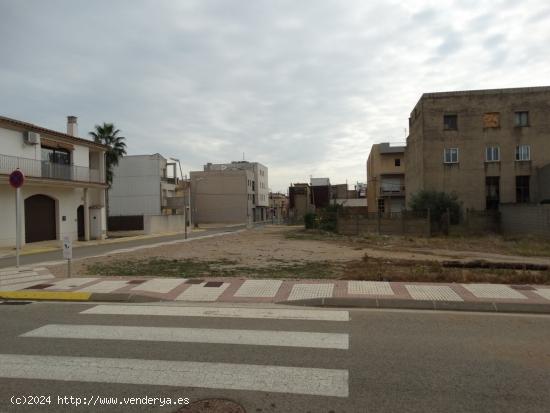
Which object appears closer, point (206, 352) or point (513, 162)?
point (206, 352)

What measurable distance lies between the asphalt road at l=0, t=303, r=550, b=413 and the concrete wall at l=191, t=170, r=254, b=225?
3188 inches

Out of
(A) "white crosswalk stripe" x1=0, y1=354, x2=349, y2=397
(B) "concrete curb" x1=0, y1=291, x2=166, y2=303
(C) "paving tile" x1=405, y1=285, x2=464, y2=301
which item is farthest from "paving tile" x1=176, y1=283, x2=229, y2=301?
(C) "paving tile" x1=405, y1=285, x2=464, y2=301

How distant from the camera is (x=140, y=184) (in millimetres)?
68812

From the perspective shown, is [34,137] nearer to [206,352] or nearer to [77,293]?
[77,293]

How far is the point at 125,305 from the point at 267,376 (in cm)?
462

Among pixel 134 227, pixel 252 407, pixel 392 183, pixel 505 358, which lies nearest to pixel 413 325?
pixel 505 358

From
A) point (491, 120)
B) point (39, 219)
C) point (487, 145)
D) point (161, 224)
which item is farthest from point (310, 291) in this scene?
point (161, 224)

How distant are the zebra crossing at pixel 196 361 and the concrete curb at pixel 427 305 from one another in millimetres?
661

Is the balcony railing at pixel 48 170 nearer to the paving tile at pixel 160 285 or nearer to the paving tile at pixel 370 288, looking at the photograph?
the paving tile at pixel 160 285

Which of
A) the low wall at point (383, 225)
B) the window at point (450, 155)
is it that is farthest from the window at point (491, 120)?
the low wall at point (383, 225)

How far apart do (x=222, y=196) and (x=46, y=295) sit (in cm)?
8013

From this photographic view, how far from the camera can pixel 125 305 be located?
8305 millimetres

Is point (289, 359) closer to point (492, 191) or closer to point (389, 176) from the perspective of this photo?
point (492, 191)

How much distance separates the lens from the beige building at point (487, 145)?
4047 centimetres
